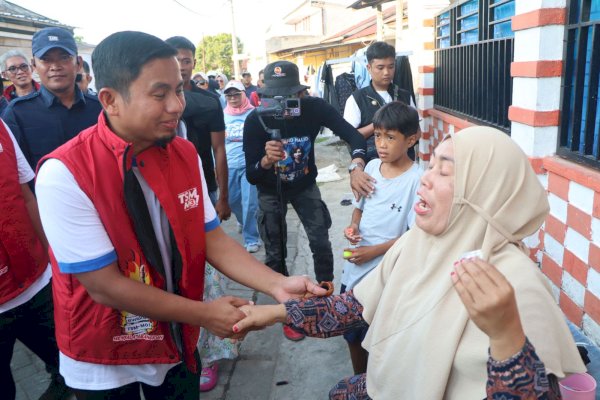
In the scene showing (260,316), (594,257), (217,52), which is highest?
(217,52)

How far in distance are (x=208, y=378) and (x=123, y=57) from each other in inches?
84.9

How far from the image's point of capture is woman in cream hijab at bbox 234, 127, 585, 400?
1.14 meters

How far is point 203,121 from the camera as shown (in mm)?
3689

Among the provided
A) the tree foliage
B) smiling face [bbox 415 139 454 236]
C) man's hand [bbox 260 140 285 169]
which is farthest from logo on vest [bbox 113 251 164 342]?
the tree foliage

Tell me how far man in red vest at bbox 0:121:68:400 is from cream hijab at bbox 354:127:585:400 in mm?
1841

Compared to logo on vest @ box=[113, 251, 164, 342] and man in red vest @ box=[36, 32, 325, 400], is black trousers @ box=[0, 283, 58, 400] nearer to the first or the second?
man in red vest @ box=[36, 32, 325, 400]

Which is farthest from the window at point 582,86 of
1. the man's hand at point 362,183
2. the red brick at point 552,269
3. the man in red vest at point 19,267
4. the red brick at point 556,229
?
the man in red vest at point 19,267

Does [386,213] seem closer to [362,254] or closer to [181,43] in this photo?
[362,254]

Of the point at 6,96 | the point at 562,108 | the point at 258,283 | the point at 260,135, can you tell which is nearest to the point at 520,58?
the point at 562,108

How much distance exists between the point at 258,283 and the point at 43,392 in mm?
1970

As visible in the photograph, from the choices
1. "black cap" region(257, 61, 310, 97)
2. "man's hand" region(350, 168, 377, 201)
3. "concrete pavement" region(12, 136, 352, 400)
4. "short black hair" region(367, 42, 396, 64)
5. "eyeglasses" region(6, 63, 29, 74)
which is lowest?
"concrete pavement" region(12, 136, 352, 400)

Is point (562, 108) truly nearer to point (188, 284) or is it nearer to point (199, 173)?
point (199, 173)

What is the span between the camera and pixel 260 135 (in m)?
3.44

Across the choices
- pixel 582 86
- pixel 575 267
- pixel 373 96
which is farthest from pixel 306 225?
pixel 582 86
